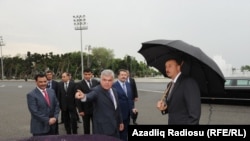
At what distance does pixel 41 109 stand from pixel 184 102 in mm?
2678

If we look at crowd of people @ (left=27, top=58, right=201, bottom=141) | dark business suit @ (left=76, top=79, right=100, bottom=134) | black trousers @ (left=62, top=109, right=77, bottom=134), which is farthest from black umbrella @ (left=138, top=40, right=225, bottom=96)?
black trousers @ (left=62, top=109, right=77, bottom=134)

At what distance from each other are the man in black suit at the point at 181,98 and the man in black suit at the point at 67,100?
5.57m

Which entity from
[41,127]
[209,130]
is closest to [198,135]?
[209,130]

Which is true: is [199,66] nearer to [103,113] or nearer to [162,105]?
[162,105]

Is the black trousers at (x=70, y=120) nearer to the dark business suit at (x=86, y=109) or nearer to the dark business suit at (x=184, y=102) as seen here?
the dark business suit at (x=86, y=109)

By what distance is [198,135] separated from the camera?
7.92ft

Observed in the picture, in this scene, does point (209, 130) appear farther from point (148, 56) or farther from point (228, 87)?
point (228, 87)

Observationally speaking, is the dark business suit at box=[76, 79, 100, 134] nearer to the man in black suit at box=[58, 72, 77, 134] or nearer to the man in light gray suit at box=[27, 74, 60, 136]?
the man in black suit at box=[58, 72, 77, 134]

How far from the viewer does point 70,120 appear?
8875mm

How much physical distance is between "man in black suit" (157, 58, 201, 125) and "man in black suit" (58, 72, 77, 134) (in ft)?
18.3

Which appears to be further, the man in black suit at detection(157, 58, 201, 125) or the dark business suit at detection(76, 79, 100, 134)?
the dark business suit at detection(76, 79, 100, 134)

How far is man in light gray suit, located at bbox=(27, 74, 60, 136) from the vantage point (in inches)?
194

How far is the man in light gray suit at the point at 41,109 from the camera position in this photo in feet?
16.1

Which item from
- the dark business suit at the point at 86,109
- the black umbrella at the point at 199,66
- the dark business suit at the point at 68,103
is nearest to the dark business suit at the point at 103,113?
the black umbrella at the point at 199,66
